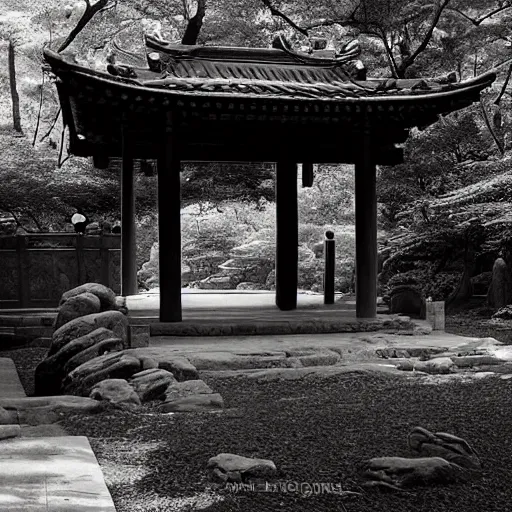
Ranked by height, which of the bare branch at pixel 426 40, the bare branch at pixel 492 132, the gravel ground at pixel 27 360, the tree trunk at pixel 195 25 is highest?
the tree trunk at pixel 195 25

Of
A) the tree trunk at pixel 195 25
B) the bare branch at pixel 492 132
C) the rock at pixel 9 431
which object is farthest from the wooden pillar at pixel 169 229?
the tree trunk at pixel 195 25

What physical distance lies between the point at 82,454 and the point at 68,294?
6442 millimetres

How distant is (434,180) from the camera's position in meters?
19.2

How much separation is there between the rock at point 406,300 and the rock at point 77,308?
559 centimetres

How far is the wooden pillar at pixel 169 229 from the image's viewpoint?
37.5ft

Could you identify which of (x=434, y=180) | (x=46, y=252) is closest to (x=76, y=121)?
(x=46, y=252)

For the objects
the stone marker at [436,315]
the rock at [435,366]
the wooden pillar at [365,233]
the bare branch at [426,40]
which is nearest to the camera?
the rock at [435,366]

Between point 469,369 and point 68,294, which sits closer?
point 469,369

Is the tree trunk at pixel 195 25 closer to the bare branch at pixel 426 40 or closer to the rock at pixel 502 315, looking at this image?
the bare branch at pixel 426 40

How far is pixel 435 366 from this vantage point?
30.9ft

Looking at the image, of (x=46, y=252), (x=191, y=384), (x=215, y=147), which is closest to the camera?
(x=191, y=384)

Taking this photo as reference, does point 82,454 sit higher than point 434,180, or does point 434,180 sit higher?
point 434,180

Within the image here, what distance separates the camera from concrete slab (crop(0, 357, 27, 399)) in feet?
28.5

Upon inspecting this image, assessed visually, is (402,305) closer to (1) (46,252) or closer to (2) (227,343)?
(2) (227,343)
